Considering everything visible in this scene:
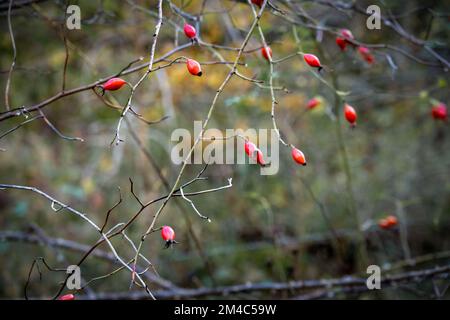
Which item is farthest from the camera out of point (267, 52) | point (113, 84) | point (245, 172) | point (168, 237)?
point (245, 172)

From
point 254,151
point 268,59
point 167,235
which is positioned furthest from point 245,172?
point 167,235

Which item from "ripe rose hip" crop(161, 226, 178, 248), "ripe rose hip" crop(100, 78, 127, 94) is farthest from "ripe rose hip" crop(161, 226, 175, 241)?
"ripe rose hip" crop(100, 78, 127, 94)

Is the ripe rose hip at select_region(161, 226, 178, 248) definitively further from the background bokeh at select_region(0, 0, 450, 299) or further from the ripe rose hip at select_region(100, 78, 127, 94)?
the background bokeh at select_region(0, 0, 450, 299)

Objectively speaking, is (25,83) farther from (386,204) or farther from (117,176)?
(386,204)

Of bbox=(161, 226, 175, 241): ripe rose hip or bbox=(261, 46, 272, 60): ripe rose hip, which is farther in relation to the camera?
bbox=(261, 46, 272, 60): ripe rose hip

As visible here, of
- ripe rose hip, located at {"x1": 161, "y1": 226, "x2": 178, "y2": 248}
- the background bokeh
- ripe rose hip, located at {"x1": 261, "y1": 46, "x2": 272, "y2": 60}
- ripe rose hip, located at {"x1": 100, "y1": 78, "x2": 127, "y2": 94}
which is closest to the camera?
ripe rose hip, located at {"x1": 161, "y1": 226, "x2": 178, "y2": 248}

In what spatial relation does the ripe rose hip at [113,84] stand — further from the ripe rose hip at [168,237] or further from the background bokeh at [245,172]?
the background bokeh at [245,172]

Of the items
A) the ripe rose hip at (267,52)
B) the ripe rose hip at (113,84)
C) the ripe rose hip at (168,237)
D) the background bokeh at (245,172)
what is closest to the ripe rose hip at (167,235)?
the ripe rose hip at (168,237)

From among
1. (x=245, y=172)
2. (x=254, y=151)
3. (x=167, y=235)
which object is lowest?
(x=245, y=172)

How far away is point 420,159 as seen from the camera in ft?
11.6

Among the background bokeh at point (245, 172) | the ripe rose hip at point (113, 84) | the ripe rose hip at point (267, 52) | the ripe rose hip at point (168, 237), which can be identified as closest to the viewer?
the ripe rose hip at point (168, 237)

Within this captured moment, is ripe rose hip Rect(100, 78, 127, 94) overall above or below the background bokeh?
above

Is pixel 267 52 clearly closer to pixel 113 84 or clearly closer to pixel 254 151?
pixel 254 151

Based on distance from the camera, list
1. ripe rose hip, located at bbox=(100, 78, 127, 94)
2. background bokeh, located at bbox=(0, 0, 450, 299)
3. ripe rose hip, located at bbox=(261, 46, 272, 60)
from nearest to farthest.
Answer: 1. ripe rose hip, located at bbox=(100, 78, 127, 94)
2. ripe rose hip, located at bbox=(261, 46, 272, 60)
3. background bokeh, located at bbox=(0, 0, 450, 299)
